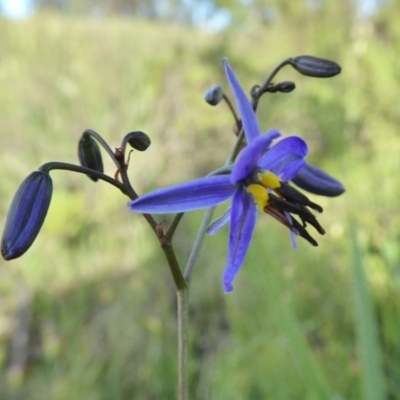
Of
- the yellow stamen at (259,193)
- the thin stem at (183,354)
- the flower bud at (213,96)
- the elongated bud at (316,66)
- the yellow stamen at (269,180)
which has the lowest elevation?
the thin stem at (183,354)

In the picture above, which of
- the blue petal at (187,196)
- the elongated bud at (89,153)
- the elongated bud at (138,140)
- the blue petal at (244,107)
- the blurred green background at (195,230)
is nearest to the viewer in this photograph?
the blue petal at (187,196)

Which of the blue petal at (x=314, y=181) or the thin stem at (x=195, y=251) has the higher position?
the blue petal at (x=314, y=181)

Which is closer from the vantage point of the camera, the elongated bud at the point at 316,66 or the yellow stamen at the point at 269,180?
Result: the yellow stamen at the point at 269,180

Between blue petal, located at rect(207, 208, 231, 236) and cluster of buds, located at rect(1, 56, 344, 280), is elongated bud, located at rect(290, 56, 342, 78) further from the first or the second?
blue petal, located at rect(207, 208, 231, 236)

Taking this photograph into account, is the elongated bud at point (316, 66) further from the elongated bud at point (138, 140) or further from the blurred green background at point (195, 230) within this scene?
the blurred green background at point (195, 230)

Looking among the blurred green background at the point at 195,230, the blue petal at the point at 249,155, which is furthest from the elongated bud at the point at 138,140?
the blurred green background at the point at 195,230

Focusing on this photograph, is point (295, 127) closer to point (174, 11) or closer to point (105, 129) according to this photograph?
point (105, 129)

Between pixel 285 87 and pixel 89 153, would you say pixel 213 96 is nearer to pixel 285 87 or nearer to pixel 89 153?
pixel 285 87
